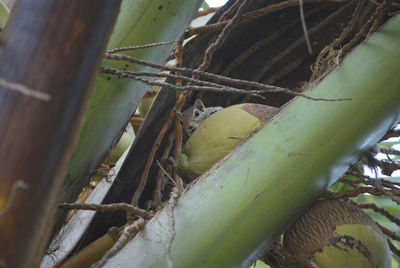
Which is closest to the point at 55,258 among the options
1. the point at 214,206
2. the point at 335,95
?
the point at 214,206

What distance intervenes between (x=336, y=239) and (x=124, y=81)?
0.42 m

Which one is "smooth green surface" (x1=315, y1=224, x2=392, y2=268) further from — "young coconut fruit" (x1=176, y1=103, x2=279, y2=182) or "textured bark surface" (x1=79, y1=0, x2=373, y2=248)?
"textured bark surface" (x1=79, y1=0, x2=373, y2=248)

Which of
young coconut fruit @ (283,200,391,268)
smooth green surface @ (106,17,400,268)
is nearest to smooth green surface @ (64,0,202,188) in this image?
smooth green surface @ (106,17,400,268)

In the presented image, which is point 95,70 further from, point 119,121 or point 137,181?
point 137,181

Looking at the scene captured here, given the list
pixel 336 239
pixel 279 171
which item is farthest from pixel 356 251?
pixel 279 171

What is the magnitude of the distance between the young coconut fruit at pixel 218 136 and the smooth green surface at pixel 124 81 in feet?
0.51

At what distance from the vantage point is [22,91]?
Answer: 292mm

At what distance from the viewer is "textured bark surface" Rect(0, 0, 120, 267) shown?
0.28 meters

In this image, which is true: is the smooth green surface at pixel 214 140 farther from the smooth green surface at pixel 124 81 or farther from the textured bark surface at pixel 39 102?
the textured bark surface at pixel 39 102

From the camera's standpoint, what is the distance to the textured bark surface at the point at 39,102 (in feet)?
0.93

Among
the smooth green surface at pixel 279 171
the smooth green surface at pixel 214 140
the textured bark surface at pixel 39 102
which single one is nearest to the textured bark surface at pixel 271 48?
the smooth green surface at pixel 214 140

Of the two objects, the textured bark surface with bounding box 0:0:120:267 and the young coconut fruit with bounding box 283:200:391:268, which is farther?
the young coconut fruit with bounding box 283:200:391:268

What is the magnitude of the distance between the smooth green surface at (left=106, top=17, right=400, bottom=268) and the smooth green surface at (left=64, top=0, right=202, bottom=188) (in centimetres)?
14

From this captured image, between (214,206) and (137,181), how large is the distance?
0.96ft
